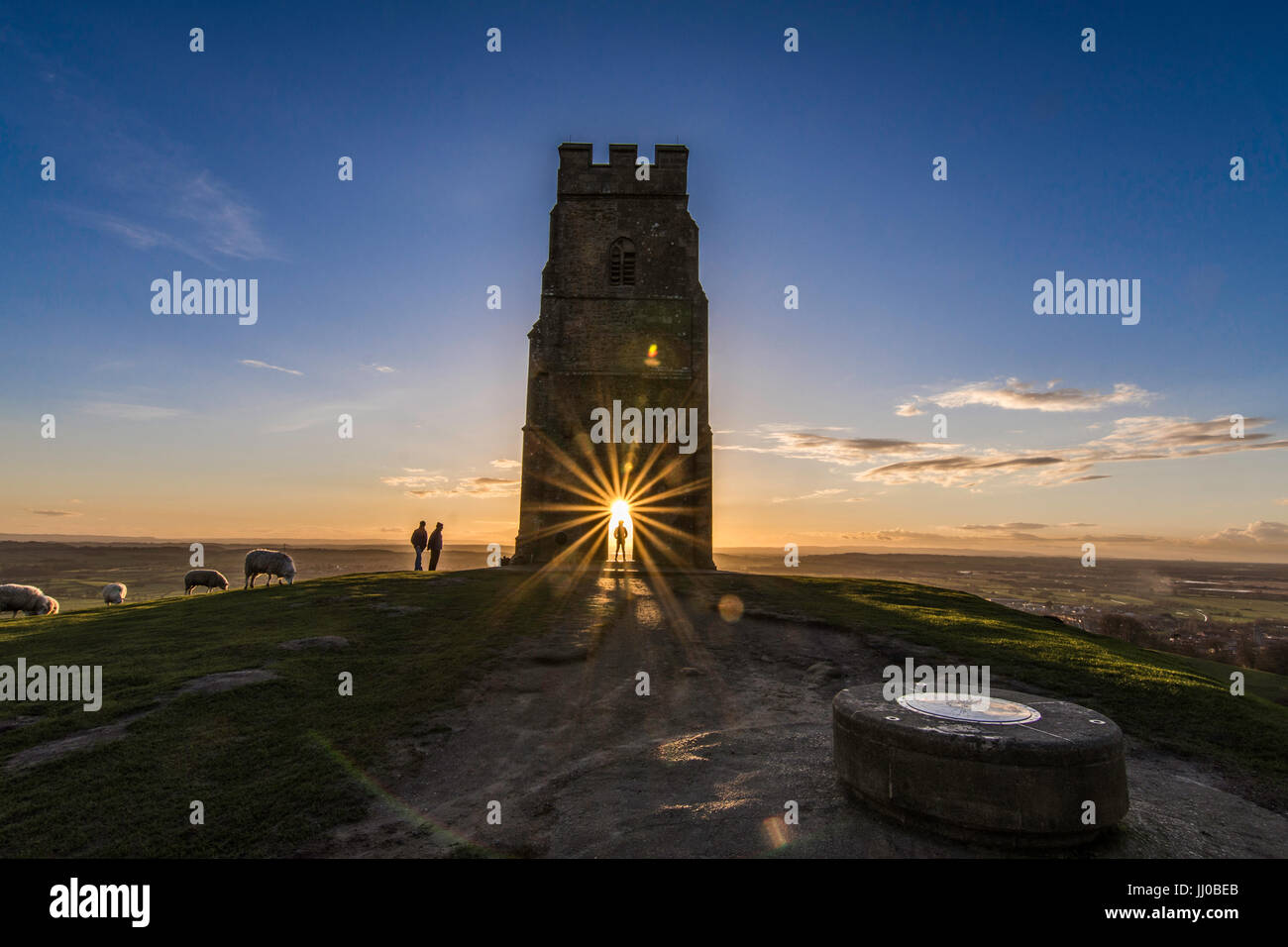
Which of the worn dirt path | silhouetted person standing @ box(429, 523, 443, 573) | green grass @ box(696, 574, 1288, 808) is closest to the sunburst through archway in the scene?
silhouetted person standing @ box(429, 523, 443, 573)

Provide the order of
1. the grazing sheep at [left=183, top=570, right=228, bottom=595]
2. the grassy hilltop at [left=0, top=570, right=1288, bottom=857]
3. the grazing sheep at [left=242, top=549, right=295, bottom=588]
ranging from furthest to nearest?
the grazing sheep at [left=183, top=570, right=228, bottom=595]
the grazing sheep at [left=242, top=549, right=295, bottom=588]
the grassy hilltop at [left=0, top=570, right=1288, bottom=857]

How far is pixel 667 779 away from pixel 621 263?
25.2 metres

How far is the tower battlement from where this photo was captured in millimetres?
28156

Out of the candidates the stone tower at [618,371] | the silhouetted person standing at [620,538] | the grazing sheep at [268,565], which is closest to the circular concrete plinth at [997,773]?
the silhouetted person standing at [620,538]

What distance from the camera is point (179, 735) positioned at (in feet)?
24.2

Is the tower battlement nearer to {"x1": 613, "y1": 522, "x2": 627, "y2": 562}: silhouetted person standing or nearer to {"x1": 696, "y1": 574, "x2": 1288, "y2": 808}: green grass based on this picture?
{"x1": 613, "y1": 522, "x2": 627, "y2": 562}: silhouetted person standing

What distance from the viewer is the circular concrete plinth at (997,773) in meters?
4.89

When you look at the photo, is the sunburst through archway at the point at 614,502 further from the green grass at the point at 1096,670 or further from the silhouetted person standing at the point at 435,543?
the green grass at the point at 1096,670

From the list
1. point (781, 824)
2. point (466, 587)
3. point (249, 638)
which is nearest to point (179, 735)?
point (249, 638)

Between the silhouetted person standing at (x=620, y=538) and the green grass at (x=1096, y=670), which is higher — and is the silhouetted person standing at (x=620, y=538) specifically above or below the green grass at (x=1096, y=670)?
above

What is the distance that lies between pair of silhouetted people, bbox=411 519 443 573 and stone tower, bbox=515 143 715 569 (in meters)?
3.28

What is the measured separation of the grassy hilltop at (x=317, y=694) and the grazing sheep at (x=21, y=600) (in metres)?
10.4

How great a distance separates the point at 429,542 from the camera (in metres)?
24.6

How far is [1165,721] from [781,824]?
21.7 ft
